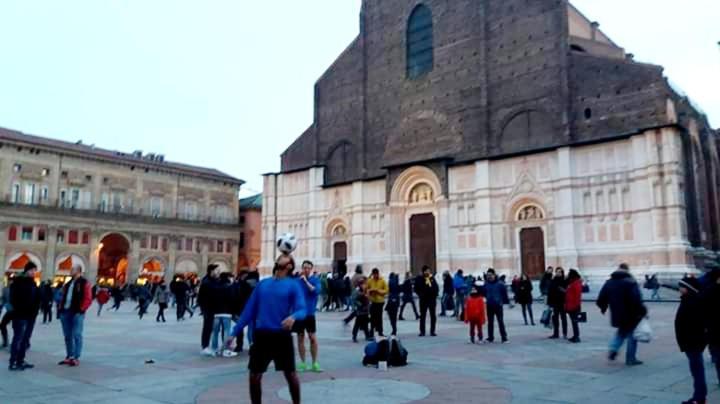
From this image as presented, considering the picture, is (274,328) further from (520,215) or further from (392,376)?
(520,215)

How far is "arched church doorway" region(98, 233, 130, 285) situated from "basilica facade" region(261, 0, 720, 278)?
16.0 metres

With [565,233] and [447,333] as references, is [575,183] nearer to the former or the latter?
[565,233]

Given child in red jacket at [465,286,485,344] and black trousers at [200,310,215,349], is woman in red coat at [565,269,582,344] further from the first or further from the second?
black trousers at [200,310,215,349]

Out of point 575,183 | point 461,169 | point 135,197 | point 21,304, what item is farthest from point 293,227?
point 21,304

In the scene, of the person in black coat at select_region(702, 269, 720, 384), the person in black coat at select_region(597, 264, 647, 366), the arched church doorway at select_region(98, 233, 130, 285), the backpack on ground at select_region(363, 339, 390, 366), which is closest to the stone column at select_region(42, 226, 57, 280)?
the arched church doorway at select_region(98, 233, 130, 285)

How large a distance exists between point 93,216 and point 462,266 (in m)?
32.0

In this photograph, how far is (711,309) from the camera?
646cm

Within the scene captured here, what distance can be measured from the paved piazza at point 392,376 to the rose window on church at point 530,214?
19.7 metres

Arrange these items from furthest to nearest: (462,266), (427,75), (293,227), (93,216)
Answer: (93,216) → (293,227) → (427,75) → (462,266)

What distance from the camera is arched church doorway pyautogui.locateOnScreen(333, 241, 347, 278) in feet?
130

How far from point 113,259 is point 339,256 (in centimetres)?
2427

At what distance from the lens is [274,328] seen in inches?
211

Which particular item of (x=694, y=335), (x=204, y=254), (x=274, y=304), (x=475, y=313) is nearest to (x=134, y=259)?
(x=204, y=254)

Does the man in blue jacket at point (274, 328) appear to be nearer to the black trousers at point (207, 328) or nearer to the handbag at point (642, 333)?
the black trousers at point (207, 328)
